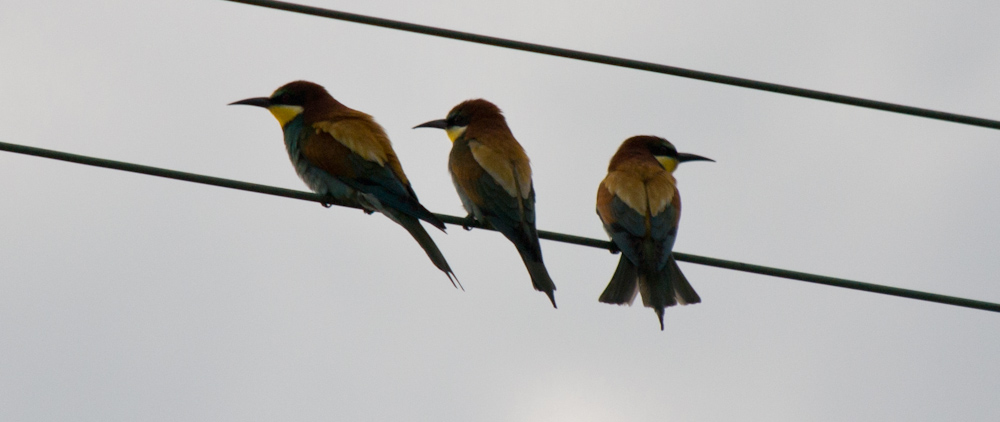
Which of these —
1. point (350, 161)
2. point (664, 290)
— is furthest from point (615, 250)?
point (350, 161)

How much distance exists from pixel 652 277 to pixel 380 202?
2.86ft

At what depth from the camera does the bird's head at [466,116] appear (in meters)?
4.59

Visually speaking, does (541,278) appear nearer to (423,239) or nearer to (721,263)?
(423,239)

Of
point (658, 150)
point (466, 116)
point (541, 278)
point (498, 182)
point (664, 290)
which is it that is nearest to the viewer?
point (541, 278)

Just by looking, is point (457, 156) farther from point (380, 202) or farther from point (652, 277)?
point (652, 277)

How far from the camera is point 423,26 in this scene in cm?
264

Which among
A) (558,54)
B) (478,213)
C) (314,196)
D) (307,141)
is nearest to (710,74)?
(558,54)

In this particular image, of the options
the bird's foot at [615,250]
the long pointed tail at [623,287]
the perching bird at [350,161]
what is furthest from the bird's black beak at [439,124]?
the long pointed tail at [623,287]

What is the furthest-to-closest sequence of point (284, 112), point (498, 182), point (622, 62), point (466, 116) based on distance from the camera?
1. point (466, 116)
2. point (284, 112)
3. point (498, 182)
4. point (622, 62)

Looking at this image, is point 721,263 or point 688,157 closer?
point 721,263

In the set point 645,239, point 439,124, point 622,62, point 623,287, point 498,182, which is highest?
point 622,62

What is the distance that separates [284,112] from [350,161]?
0.65 m

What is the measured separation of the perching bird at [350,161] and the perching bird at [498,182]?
28cm

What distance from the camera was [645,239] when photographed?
3.82m
